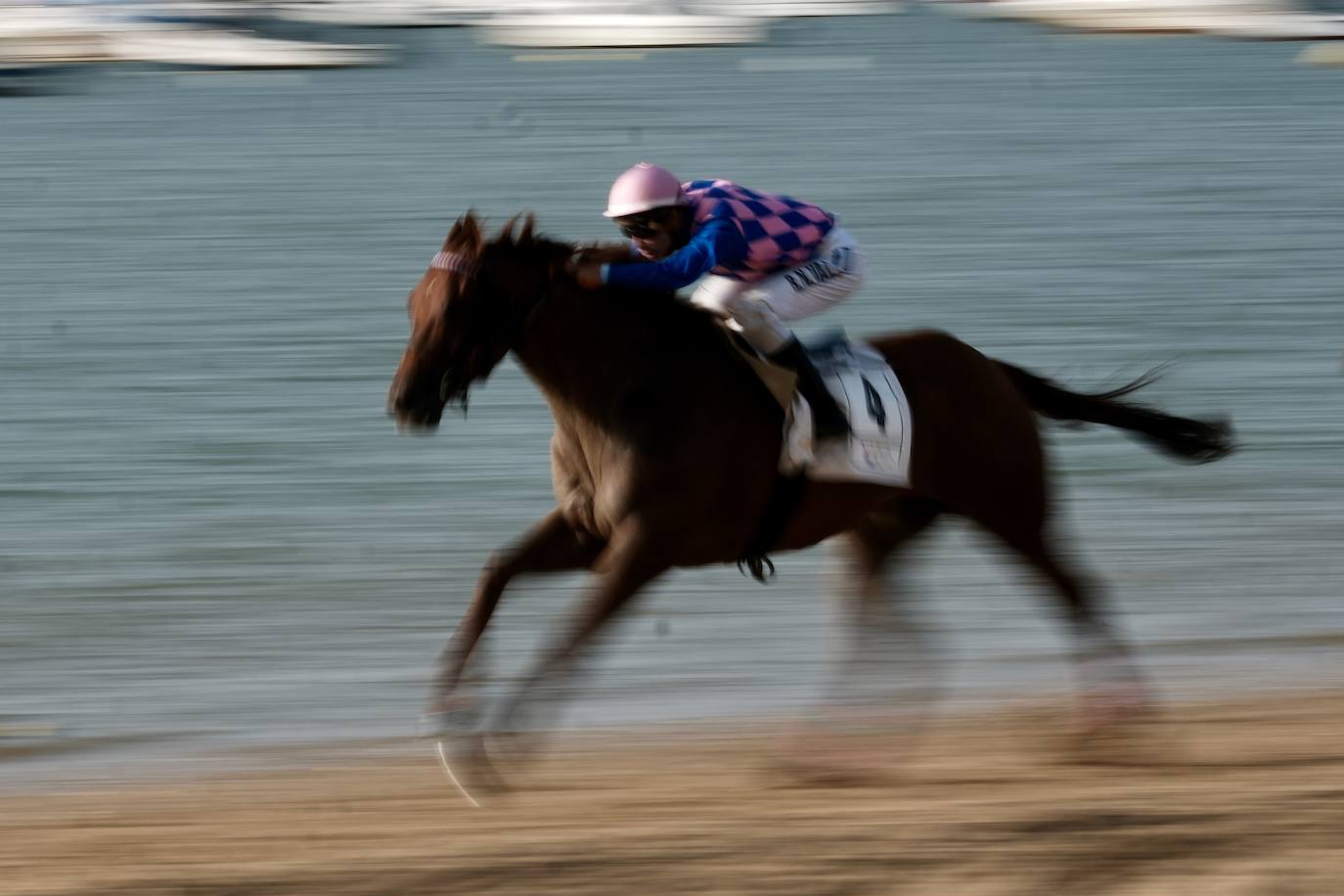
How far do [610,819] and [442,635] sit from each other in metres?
3.09

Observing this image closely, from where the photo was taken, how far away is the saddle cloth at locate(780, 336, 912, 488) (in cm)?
588

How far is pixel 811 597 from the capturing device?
355 inches

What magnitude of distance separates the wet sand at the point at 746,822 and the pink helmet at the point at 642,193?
1.67 metres

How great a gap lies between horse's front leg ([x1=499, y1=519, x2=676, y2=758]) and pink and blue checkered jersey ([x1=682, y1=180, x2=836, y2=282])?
899 mm

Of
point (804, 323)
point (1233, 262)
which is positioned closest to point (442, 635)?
point (804, 323)

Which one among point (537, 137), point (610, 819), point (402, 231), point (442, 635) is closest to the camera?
point (610, 819)

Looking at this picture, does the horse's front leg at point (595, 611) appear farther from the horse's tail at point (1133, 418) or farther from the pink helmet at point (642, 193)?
the horse's tail at point (1133, 418)

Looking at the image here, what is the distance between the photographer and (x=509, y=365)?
49.4 ft

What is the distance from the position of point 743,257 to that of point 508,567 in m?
1.17

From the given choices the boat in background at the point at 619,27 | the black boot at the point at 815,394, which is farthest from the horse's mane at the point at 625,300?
the boat in background at the point at 619,27

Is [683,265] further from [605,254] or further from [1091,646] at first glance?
[1091,646]

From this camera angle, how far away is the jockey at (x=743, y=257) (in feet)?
18.7

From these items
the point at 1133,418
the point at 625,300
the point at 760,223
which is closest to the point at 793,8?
the point at 1133,418

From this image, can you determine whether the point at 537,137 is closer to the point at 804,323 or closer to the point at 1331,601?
the point at 804,323
